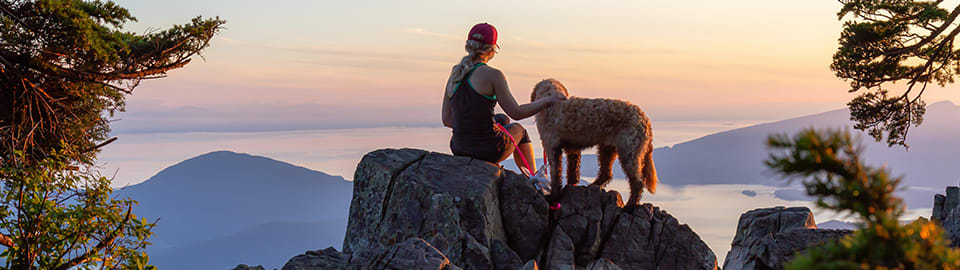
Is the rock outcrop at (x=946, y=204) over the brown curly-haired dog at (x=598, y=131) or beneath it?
beneath

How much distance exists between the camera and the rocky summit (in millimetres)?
8359

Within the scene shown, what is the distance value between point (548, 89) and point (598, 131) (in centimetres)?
94

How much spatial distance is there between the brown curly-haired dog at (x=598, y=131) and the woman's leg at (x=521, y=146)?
54 cm

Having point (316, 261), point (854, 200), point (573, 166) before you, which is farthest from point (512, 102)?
point (854, 200)

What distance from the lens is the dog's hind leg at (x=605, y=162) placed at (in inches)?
380

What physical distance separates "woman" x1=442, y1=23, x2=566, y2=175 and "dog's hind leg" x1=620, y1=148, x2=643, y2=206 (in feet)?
3.87

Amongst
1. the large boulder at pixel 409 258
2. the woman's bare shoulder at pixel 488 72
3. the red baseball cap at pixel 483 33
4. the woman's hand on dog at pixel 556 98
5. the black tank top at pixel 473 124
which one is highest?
the red baseball cap at pixel 483 33

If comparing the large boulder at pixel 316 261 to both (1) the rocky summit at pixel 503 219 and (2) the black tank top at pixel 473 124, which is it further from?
(2) the black tank top at pixel 473 124

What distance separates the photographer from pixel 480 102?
29.7 feet

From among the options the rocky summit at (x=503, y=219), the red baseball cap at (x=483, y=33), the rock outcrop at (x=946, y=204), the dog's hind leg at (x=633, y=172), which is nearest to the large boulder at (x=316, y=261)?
the rocky summit at (x=503, y=219)

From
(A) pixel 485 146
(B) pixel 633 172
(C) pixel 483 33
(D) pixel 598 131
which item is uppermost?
(C) pixel 483 33

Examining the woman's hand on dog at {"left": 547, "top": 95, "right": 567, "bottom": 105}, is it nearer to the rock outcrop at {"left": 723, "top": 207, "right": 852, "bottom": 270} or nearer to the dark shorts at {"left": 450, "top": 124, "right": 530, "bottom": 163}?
the dark shorts at {"left": 450, "top": 124, "right": 530, "bottom": 163}

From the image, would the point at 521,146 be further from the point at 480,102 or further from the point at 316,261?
the point at 316,261

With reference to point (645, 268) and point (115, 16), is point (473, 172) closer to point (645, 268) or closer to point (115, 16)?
point (645, 268)
